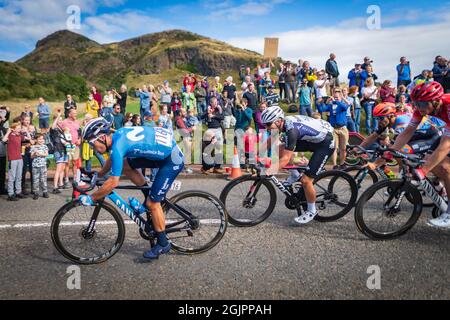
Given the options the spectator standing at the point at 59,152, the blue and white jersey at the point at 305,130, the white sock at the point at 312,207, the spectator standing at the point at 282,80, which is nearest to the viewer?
the blue and white jersey at the point at 305,130

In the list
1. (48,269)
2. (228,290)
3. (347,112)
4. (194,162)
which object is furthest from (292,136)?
(347,112)

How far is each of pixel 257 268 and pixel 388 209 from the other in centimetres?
223

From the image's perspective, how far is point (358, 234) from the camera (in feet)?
17.4

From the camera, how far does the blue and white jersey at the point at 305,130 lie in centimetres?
525

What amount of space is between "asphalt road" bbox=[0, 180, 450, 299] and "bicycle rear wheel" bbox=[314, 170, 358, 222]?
30 cm

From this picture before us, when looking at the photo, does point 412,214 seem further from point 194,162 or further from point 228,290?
point 194,162

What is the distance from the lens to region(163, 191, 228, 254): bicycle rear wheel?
467cm

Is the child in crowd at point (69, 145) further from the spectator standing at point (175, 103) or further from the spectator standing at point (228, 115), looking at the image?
the spectator standing at point (175, 103)

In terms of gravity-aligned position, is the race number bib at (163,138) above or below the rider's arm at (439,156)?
above

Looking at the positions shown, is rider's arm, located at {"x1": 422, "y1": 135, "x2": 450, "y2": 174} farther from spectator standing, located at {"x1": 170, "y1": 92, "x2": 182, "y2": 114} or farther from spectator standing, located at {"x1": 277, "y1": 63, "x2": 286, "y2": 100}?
spectator standing, located at {"x1": 277, "y1": 63, "x2": 286, "y2": 100}

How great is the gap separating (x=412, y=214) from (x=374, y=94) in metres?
10.1

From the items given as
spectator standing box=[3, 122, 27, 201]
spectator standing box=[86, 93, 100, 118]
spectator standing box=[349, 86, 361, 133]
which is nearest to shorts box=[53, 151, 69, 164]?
spectator standing box=[3, 122, 27, 201]

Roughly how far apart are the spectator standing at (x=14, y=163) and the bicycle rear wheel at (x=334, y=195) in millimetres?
6520

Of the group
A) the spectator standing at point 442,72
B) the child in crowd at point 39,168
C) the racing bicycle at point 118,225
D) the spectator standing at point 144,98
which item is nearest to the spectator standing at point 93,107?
the spectator standing at point 144,98
